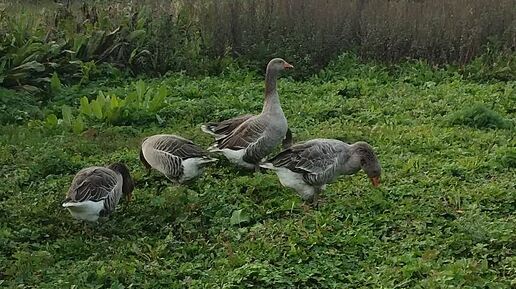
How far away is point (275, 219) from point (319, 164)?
648 millimetres

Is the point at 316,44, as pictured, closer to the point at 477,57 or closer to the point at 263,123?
the point at 477,57

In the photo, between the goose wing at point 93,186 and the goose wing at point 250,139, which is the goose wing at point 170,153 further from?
the goose wing at point 93,186

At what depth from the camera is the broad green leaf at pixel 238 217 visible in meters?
6.80

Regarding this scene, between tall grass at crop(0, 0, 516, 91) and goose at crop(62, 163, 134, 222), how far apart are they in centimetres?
630

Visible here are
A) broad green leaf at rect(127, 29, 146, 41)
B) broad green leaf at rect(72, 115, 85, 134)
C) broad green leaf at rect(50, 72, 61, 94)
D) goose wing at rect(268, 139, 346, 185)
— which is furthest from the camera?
broad green leaf at rect(127, 29, 146, 41)

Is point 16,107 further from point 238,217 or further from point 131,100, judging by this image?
point 238,217

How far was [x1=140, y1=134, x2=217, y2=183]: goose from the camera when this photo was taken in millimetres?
7617

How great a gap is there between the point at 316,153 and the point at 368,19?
7737 millimetres

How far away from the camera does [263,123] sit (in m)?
7.98

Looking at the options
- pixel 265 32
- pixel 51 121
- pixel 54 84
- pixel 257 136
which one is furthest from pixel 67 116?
pixel 265 32

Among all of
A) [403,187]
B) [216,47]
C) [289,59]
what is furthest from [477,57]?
[403,187]

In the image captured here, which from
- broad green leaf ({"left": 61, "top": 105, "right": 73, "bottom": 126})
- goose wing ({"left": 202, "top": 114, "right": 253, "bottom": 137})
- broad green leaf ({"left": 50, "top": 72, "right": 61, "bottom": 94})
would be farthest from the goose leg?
broad green leaf ({"left": 50, "top": 72, "right": 61, "bottom": 94})

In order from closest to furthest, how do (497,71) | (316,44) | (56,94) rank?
1. (56,94)
2. (497,71)
3. (316,44)

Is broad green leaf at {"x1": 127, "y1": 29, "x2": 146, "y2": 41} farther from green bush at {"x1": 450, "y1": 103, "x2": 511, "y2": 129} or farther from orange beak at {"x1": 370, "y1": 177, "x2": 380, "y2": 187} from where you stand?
orange beak at {"x1": 370, "y1": 177, "x2": 380, "y2": 187}
